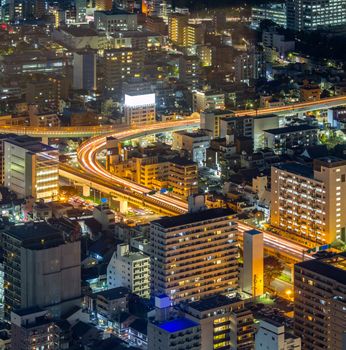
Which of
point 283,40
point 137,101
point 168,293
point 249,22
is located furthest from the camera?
point 249,22

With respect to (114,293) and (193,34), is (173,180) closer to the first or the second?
(114,293)

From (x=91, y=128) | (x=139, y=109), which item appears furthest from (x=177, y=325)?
(x=139, y=109)

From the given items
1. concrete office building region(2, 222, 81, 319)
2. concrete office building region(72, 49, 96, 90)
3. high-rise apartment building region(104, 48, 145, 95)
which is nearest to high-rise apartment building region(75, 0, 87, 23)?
high-rise apartment building region(104, 48, 145, 95)

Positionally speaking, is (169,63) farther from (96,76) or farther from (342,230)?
(342,230)

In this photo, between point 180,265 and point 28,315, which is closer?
point 28,315

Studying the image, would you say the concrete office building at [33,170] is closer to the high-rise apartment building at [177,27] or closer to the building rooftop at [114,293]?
the building rooftop at [114,293]

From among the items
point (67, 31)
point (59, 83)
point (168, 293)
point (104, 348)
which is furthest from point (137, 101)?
point (104, 348)

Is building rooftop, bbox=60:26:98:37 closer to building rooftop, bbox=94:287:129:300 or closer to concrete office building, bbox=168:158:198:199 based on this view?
concrete office building, bbox=168:158:198:199

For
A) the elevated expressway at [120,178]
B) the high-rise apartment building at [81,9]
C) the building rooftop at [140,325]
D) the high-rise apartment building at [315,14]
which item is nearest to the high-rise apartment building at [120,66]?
the elevated expressway at [120,178]
